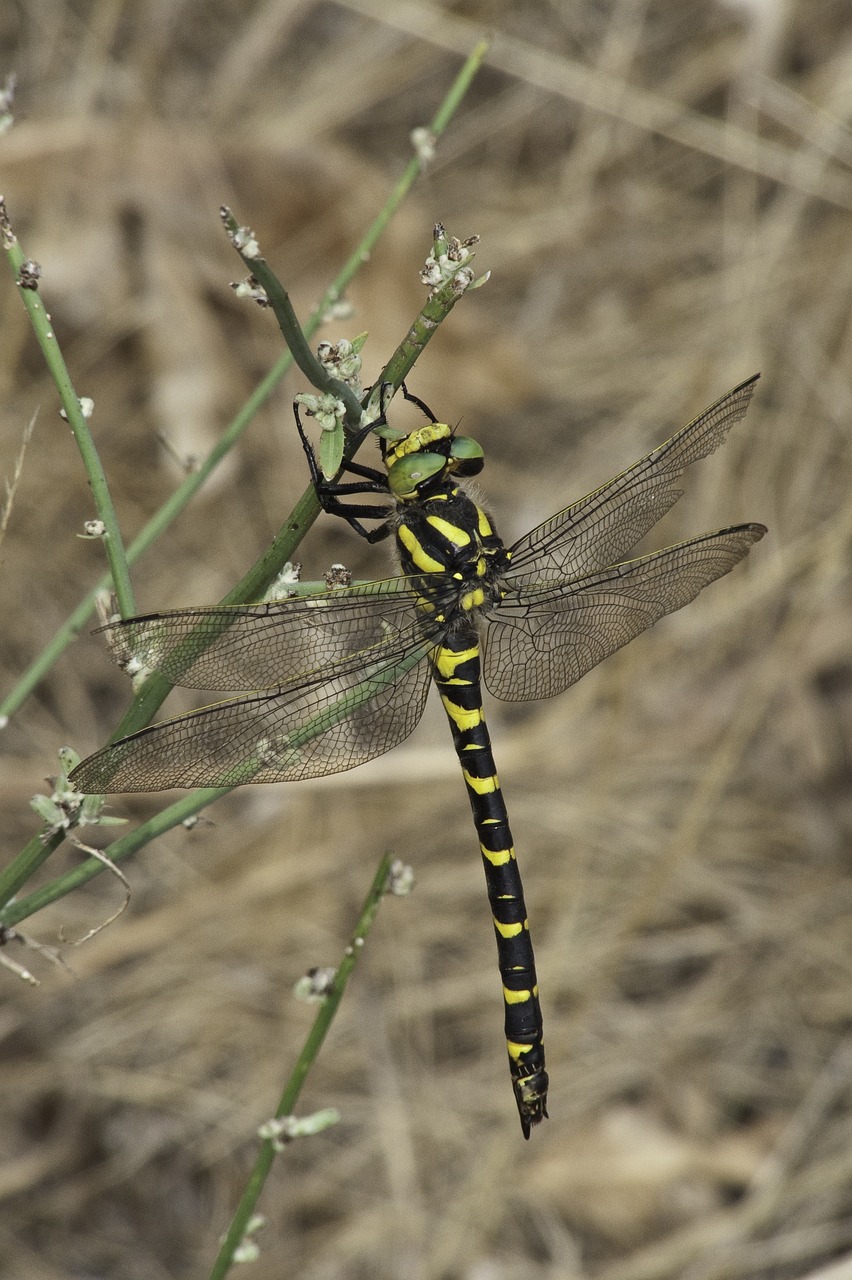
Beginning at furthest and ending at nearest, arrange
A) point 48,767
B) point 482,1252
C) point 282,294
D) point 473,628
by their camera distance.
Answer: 1. point 48,767
2. point 482,1252
3. point 473,628
4. point 282,294

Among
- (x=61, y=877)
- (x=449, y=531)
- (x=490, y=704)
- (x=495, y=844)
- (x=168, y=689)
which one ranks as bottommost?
(x=61, y=877)

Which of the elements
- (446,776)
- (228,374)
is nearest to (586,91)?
(228,374)

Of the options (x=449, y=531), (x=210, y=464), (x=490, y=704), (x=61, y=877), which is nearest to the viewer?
→ (x=61, y=877)

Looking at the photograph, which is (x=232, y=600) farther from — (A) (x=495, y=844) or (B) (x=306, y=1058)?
(A) (x=495, y=844)

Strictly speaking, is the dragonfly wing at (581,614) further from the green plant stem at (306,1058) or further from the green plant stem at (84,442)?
the green plant stem at (84,442)

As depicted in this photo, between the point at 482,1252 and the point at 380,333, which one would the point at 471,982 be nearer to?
the point at 482,1252

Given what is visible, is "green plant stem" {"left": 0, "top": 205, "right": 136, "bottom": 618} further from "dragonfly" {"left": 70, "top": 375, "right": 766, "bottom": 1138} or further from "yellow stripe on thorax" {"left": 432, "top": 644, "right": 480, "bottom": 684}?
"yellow stripe on thorax" {"left": 432, "top": 644, "right": 480, "bottom": 684}

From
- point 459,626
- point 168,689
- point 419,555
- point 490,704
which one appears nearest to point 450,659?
point 459,626
